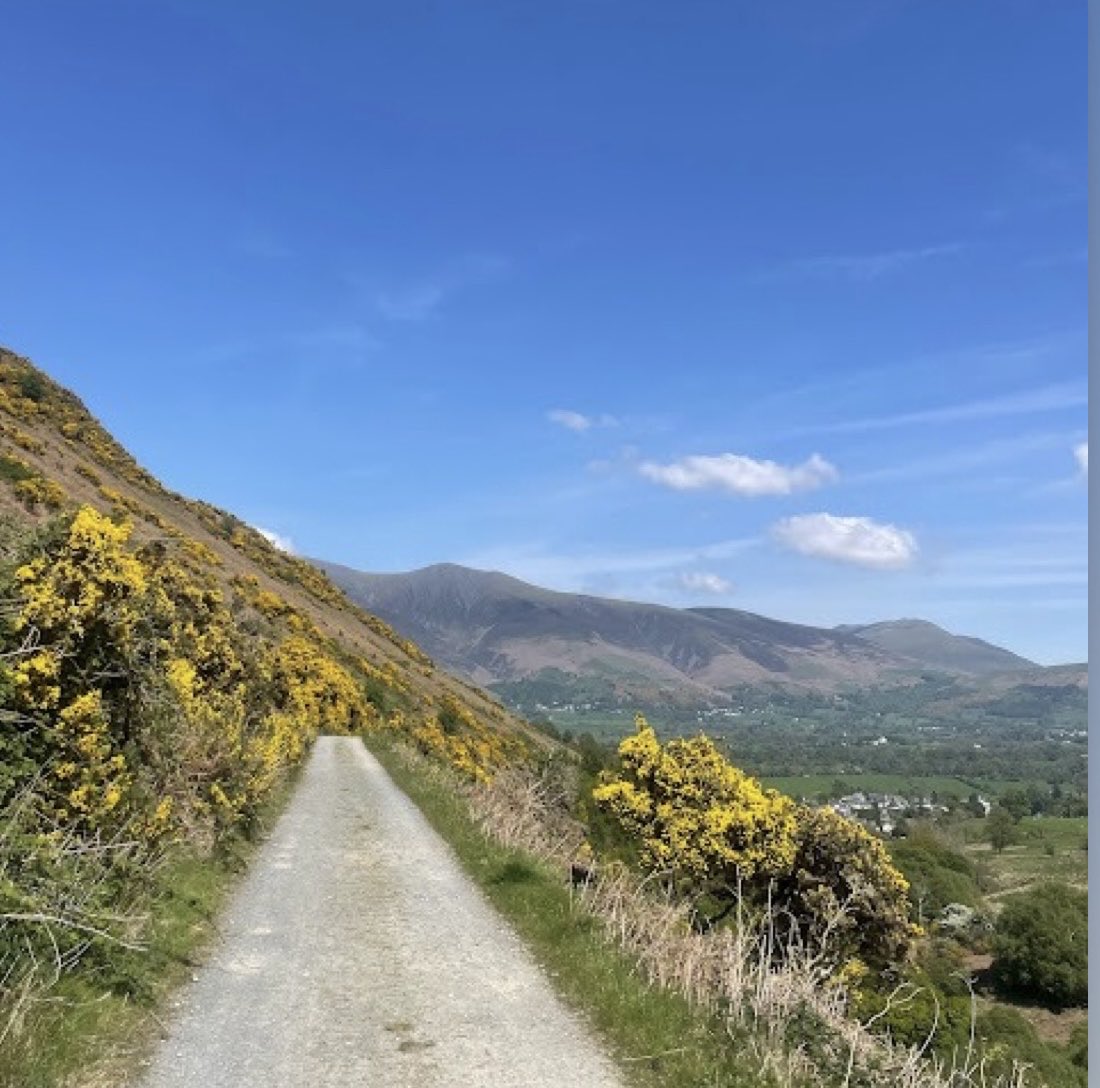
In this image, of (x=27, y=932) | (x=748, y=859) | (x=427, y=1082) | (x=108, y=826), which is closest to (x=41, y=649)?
(x=108, y=826)

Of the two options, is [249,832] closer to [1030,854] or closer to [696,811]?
[696,811]

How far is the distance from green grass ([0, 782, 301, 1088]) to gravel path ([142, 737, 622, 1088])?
22 cm

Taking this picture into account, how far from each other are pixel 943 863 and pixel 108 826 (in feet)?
304

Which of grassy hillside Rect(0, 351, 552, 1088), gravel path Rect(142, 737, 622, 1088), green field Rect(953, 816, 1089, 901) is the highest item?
grassy hillside Rect(0, 351, 552, 1088)

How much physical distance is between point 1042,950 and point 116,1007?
6995 cm

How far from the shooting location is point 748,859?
2170 centimetres

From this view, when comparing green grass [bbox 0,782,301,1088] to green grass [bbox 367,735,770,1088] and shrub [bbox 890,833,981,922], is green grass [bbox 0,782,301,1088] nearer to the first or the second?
green grass [bbox 367,735,770,1088]

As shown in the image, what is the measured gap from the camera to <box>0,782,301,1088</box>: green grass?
5773 millimetres

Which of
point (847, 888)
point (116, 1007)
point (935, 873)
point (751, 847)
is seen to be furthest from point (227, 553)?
point (116, 1007)

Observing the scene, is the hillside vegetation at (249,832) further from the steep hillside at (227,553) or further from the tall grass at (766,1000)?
the steep hillside at (227,553)

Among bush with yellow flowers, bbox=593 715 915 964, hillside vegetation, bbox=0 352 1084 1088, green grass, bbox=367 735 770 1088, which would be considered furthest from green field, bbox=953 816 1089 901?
green grass, bbox=367 735 770 1088

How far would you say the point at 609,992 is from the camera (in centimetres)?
852

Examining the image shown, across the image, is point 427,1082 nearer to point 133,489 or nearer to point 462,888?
point 462,888

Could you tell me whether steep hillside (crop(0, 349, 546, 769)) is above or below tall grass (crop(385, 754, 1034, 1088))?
above
